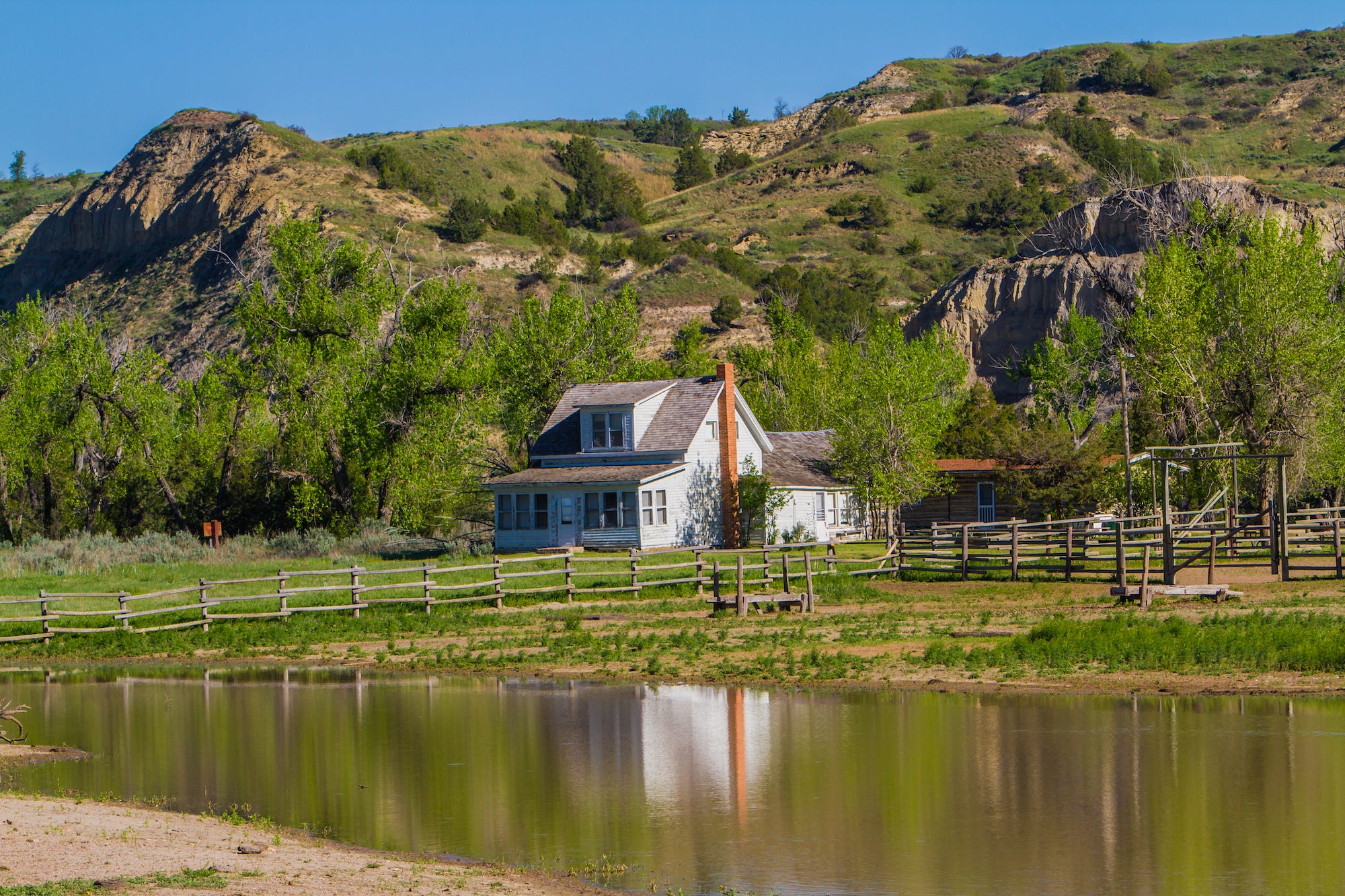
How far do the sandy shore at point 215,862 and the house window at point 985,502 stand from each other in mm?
50086

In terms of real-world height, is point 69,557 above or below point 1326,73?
below

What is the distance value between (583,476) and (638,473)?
206 cm

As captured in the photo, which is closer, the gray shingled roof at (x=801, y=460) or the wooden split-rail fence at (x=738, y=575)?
the wooden split-rail fence at (x=738, y=575)

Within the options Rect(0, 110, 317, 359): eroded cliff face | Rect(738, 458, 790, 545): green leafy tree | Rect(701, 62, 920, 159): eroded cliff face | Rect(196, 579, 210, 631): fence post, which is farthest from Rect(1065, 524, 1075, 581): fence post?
Rect(701, 62, 920, 159): eroded cliff face

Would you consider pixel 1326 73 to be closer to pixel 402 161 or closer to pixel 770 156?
pixel 770 156

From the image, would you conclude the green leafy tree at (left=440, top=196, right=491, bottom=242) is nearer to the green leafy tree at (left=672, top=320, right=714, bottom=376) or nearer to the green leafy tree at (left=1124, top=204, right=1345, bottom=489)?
the green leafy tree at (left=672, top=320, right=714, bottom=376)

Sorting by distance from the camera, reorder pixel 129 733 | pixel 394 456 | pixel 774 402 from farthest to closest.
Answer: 1. pixel 774 402
2. pixel 394 456
3. pixel 129 733

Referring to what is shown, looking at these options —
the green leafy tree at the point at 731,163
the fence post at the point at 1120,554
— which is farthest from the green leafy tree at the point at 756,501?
the green leafy tree at the point at 731,163

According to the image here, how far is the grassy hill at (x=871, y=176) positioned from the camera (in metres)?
105

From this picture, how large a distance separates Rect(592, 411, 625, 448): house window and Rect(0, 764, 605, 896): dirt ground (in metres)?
39.0

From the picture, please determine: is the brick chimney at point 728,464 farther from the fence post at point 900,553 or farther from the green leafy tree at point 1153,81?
the green leafy tree at point 1153,81

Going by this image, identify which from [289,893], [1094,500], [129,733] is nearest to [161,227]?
[1094,500]

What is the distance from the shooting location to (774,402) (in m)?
70.7

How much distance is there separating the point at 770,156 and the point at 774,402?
100912mm
